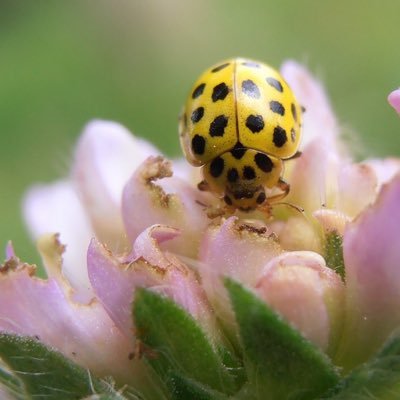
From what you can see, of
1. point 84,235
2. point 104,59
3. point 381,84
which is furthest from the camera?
point 104,59

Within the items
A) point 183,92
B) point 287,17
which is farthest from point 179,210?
point 287,17

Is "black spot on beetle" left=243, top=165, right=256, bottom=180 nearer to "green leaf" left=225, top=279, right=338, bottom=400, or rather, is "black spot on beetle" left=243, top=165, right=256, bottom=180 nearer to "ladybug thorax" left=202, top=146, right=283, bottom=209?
"ladybug thorax" left=202, top=146, right=283, bottom=209

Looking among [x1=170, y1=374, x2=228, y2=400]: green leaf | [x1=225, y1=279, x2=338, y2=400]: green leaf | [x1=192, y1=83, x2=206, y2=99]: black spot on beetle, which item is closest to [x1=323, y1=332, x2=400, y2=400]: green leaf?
[x1=225, y1=279, x2=338, y2=400]: green leaf

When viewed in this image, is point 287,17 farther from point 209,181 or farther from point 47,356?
point 47,356

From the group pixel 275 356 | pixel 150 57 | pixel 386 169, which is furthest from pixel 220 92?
pixel 150 57

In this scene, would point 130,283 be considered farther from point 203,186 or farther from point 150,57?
point 150,57

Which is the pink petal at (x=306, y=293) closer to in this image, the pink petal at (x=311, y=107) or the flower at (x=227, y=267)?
the flower at (x=227, y=267)

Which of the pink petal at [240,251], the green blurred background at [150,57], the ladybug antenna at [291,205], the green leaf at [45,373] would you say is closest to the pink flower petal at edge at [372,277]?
the pink petal at [240,251]
